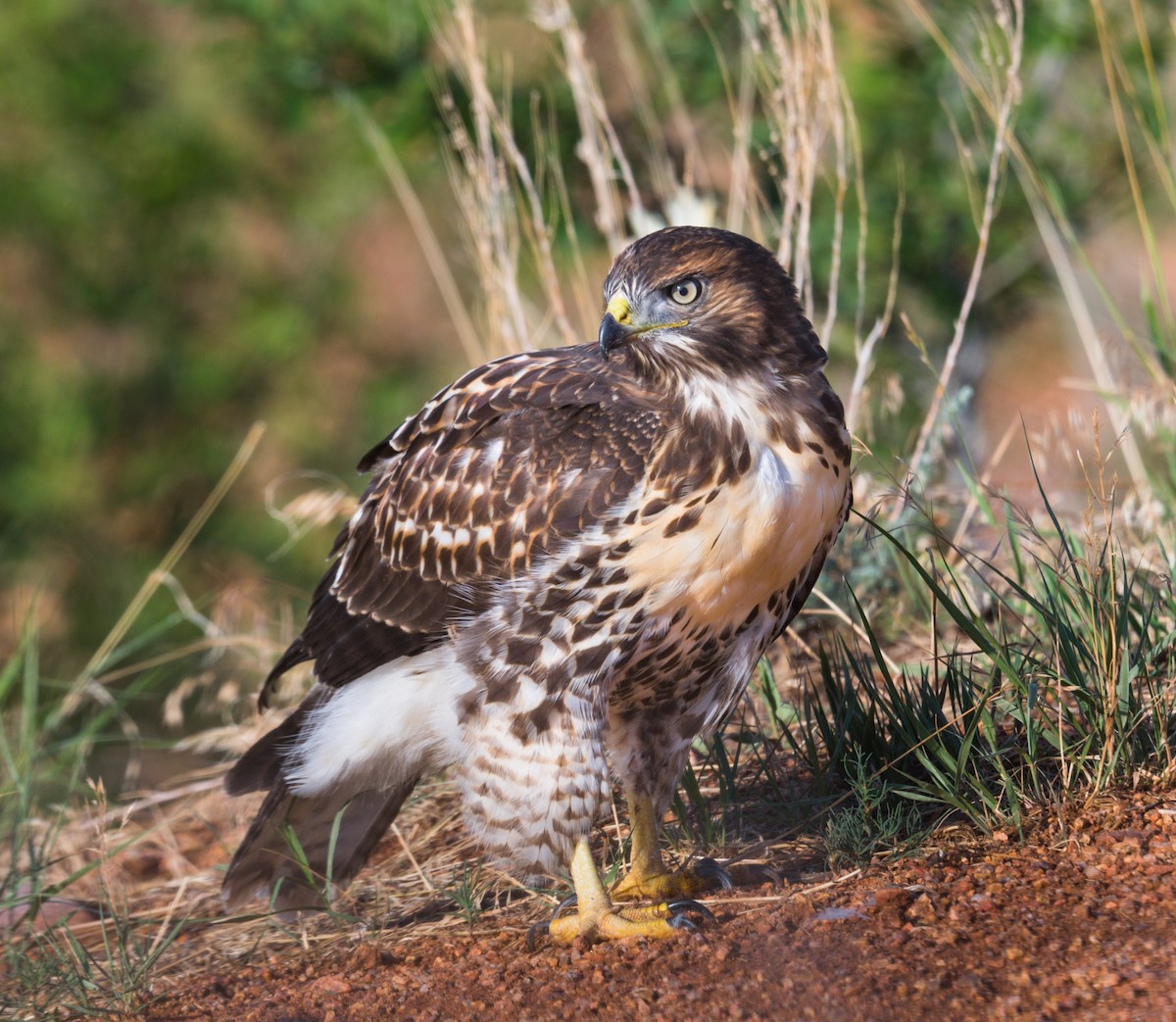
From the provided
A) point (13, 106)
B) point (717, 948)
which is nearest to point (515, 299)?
point (717, 948)

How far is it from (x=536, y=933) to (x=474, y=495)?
90 centimetres

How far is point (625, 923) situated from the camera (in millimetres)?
3020

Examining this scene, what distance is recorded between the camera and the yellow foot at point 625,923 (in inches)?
117

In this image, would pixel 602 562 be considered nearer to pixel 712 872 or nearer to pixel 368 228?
pixel 712 872

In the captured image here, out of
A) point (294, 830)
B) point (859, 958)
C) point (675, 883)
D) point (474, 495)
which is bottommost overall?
point (675, 883)

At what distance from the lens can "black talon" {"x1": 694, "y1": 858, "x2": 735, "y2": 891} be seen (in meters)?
3.18

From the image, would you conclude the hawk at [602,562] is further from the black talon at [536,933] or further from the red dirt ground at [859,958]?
the red dirt ground at [859,958]

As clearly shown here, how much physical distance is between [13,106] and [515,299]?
5906 mm

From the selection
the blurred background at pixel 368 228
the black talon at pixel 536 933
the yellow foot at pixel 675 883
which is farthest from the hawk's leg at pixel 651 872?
the blurred background at pixel 368 228

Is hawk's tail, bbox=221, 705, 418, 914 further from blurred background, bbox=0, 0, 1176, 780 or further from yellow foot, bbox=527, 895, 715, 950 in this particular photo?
blurred background, bbox=0, 0, 1176, 780

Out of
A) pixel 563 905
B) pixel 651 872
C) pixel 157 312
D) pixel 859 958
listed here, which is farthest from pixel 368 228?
pixel 859 958

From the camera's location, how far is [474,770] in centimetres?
307

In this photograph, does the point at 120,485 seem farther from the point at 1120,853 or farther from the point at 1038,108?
the point at 1120,853

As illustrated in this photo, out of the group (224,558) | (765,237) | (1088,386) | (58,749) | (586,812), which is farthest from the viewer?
(224,558)
